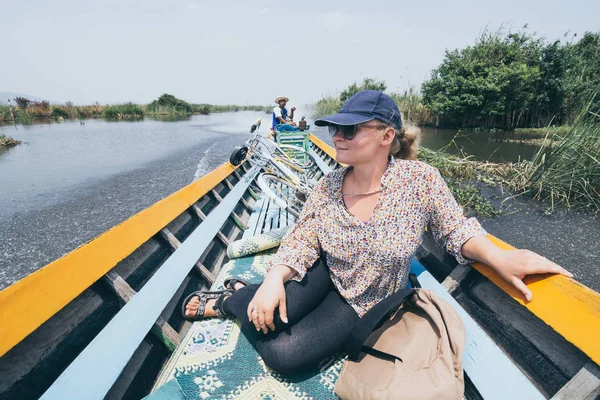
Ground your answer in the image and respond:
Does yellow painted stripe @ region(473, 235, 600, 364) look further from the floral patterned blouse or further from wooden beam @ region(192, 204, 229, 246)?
wooden beam @ region(192, 204, 229, 246)

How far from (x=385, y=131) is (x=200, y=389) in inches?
53.4

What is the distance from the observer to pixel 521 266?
1.04 m

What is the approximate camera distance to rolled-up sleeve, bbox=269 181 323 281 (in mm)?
1271

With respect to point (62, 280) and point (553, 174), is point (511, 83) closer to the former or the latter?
point (553, 174)

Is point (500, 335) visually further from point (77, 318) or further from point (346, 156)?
point (77, 318)

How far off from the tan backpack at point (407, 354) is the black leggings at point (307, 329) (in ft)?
0.44

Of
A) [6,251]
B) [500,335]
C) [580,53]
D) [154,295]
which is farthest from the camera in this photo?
[580,53]

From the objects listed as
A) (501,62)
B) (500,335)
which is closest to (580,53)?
(501,62)

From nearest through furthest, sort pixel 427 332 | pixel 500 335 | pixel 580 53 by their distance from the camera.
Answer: pixel 427 332 < pixel 500 335 < pixel 580 53

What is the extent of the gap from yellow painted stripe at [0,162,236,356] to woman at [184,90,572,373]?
0.73 metres

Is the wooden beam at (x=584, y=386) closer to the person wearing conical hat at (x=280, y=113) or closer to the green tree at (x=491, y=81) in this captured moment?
the person wearing conical hat at (x=280, y=113)

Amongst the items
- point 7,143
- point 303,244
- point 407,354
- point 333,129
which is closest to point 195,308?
point 303,244

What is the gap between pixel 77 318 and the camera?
4.14 feet

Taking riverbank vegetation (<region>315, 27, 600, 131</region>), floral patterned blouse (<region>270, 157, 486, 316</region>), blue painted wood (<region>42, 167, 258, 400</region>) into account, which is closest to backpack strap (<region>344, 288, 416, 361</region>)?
floral patterned blouse (<region>270, 157, 486, 316</region>)
